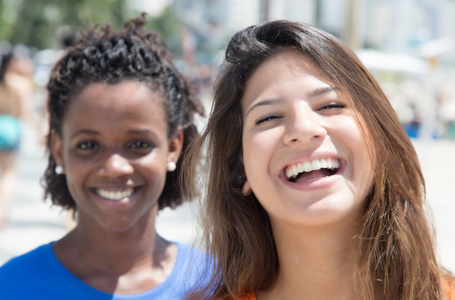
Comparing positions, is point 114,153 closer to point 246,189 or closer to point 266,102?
point 246,189

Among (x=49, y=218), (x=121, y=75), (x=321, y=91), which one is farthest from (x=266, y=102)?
(x=49, y=218)

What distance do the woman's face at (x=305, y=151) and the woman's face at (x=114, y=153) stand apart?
539 millimetres

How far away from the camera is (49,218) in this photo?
6555 mm

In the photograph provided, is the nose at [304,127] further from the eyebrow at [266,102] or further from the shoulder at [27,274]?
the shoulder at [27,274]

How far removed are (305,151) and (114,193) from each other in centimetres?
83

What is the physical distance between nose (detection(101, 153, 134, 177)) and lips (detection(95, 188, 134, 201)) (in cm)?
7

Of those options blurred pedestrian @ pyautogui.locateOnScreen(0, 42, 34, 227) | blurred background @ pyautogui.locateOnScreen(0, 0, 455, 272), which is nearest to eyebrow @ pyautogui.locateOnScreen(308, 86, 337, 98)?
blurred background @ pyautogui.locateOnScreen(0, 0, 455, 272)

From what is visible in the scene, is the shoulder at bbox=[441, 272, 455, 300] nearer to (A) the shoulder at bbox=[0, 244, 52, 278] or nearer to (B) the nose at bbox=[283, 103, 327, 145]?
(B) the nose at bbox=[283, 103, 327, 145]

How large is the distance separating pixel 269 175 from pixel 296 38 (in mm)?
456

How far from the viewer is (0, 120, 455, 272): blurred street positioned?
5.36 meters

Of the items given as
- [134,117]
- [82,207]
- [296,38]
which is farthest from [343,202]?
[82,207]

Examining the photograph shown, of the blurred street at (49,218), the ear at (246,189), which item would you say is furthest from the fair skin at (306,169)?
the blurred street at (49,218)

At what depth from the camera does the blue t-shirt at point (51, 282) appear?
77.7 inches

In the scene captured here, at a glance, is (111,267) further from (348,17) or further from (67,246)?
(348,17)
